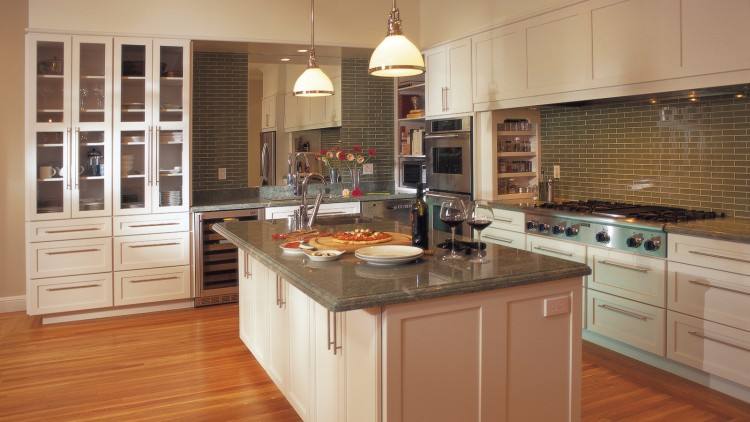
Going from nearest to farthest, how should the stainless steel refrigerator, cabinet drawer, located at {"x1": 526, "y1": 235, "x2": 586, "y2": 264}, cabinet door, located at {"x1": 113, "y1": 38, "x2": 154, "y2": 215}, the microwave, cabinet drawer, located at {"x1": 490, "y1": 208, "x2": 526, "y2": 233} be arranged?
cabinet drawer, located at {"x1": 526, "y1": 235, "x2": 586, "y2": 264}
cabinet drawer, located at {"x1": 490, "y1": 208, "x2": 526, "y2": 233}
cabinet door, located at {"x1": 113, "y1": 38, "x2": 154, "y2": 215}
the stainless steel refrigerator
the microwave

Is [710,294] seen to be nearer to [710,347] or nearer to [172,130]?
[710,347]

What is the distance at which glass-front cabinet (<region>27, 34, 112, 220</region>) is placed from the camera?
4836 mm

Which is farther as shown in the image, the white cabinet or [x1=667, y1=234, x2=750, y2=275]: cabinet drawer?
the white cabinet

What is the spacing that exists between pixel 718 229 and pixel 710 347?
2.16 ft

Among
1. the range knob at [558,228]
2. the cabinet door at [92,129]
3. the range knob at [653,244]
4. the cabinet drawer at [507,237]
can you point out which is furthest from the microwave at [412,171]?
the cabinet door at [92,129]

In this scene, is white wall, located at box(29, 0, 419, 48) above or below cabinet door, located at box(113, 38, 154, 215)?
above

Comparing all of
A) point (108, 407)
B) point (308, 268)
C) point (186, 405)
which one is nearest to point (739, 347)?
point (308, 268)

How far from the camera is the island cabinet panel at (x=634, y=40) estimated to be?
355cm

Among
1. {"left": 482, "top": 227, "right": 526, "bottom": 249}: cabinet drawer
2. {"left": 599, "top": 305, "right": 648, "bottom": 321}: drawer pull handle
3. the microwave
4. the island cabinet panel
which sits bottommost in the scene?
{"left": 599, "top": 305, "right": 648, "bottom": 321}: drawer pull handle

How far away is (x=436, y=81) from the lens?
5895mm

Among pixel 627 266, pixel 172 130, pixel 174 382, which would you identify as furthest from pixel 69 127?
pixel 627 266

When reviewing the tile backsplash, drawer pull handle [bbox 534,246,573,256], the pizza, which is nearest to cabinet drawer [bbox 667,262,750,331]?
the tile backsplash

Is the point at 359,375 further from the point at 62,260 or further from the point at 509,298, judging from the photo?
the point at 62,260

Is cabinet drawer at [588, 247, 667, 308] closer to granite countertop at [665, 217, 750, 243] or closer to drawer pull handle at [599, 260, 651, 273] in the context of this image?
drawer pull handle at [599, 260, 651, 273]
